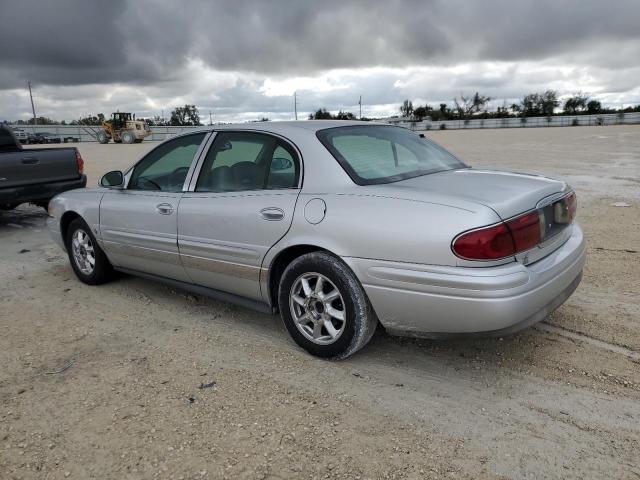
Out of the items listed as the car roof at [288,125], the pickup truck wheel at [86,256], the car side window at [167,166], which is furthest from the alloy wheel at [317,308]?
the pickup truck wheel at [86,256]

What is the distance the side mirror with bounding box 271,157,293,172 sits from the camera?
→ 338cm

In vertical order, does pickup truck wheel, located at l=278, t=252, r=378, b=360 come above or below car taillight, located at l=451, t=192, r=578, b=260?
below

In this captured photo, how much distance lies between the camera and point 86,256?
196 inches

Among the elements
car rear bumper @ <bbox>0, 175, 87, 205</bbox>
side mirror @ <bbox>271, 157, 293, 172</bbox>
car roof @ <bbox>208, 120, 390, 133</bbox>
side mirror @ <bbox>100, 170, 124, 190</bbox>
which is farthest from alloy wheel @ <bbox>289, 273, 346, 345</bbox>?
Result: car rear bumper @ <bbox>0, 175, 87, 205</bbox>

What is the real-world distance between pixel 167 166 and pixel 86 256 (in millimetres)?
1419

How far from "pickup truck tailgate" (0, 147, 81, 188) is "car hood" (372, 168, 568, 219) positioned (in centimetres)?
641

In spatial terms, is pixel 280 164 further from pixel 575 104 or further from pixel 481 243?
pixel 575 104

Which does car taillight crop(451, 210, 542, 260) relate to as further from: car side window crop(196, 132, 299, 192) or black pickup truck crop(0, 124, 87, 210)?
black pickup truck crop(0, 124, 87, 210)

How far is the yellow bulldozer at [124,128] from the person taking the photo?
38.5 metres

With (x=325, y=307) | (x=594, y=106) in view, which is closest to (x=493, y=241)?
(x=325, y=307)

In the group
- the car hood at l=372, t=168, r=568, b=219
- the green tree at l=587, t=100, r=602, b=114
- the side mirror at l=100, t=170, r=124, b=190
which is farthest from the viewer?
the green tree at l=587, t=100, r=602, b=114

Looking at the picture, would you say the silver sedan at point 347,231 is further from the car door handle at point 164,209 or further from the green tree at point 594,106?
the green tree at point 594,106

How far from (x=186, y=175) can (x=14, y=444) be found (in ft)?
6.97

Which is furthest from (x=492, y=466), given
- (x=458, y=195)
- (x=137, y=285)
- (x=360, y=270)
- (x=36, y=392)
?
(x=137, y=285)
